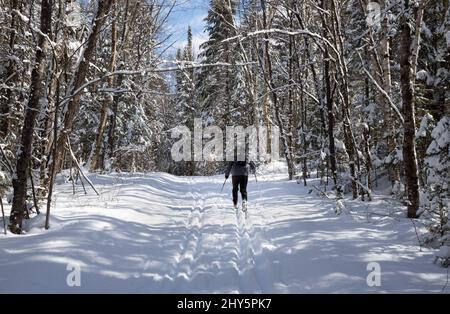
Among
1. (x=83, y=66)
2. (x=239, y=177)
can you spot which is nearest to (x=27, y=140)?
(x=83, y=66)

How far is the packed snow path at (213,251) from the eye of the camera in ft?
16.8

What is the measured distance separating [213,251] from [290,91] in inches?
507

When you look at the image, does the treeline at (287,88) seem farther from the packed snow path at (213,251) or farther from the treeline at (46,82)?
the packed snow path at (213,251)

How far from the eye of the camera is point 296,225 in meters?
8.41
